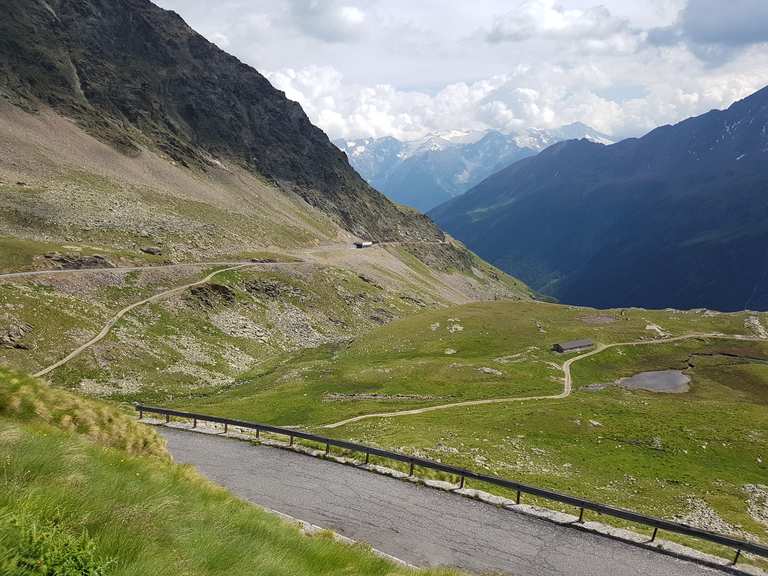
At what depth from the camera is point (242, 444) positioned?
34.9m

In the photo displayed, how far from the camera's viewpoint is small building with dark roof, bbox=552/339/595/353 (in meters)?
94.2

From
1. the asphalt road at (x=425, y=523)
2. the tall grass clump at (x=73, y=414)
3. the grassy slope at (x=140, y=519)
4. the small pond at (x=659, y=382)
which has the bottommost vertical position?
the asphalt road at (x=425, y=523)

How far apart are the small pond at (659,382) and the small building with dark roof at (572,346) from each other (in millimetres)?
11119

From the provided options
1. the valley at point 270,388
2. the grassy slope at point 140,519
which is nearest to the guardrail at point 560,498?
the valley at point 270,388

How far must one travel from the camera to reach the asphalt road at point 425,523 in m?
21.6

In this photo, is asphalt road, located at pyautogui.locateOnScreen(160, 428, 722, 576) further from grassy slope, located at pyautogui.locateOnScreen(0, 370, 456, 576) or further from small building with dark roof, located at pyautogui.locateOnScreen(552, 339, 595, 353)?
small building with dark roof, located at pyautogui.locateOnScreen(552, 339, 595, 353)

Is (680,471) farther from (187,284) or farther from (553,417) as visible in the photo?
(187,284)

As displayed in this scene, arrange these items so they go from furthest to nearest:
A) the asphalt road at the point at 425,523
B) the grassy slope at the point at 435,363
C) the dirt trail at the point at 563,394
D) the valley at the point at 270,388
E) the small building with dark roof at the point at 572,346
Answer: the small building with dark roof at the point at 572,346
the grassy slope at the point at 435,363
the dirt trail at the point at 563,394
the asphalt road at the point at 425,523
the valley at the point at 270,388

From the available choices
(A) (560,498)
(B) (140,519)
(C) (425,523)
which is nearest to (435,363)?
(A) (560,498)

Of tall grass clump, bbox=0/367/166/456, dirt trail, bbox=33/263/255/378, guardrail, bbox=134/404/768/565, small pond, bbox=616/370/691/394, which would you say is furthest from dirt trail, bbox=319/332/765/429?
dirt trail, bbox=33/263/255/378

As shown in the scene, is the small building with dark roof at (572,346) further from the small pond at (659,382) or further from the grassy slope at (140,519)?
the grassy slope at (140,519)

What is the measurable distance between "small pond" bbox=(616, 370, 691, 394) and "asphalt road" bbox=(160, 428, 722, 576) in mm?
62397

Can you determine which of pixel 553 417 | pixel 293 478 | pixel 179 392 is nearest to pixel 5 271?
pixel 179 392

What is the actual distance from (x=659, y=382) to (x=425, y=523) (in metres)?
73.4
